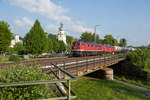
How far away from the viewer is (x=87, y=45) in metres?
26.1

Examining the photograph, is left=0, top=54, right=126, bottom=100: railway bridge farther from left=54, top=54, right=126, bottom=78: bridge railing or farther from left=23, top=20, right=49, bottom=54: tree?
left=23, top=20, right=49, bottom=54: tree

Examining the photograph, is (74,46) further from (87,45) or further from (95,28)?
(95,28)

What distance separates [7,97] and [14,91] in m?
0.24

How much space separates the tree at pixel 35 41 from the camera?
94.1ft

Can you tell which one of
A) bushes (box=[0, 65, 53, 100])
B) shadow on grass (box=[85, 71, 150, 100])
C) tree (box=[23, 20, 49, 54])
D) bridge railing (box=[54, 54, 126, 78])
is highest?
tree (box=[23, 20, 49, 54])

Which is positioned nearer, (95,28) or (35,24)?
(95,28)

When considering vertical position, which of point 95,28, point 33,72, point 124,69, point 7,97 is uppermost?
point 95,28

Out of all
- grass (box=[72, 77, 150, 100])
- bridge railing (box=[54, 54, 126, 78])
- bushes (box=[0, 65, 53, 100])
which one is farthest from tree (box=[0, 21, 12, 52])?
bushes (box=[0, 65, 53, 100])

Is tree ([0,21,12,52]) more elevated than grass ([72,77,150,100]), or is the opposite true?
tree ([0,21,12,52])

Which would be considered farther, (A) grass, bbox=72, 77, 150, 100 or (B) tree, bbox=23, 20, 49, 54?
(B) tree, bbox=23, 20, 49, 54

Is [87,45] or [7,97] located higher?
[87,45]

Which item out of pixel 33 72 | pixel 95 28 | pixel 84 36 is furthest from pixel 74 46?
pixel 84 36

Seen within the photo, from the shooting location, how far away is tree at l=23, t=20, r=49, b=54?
28.7 meters

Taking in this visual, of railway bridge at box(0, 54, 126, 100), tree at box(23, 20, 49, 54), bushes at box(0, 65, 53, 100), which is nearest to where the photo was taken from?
railway bridge at box(0, 54, 126, 100)
